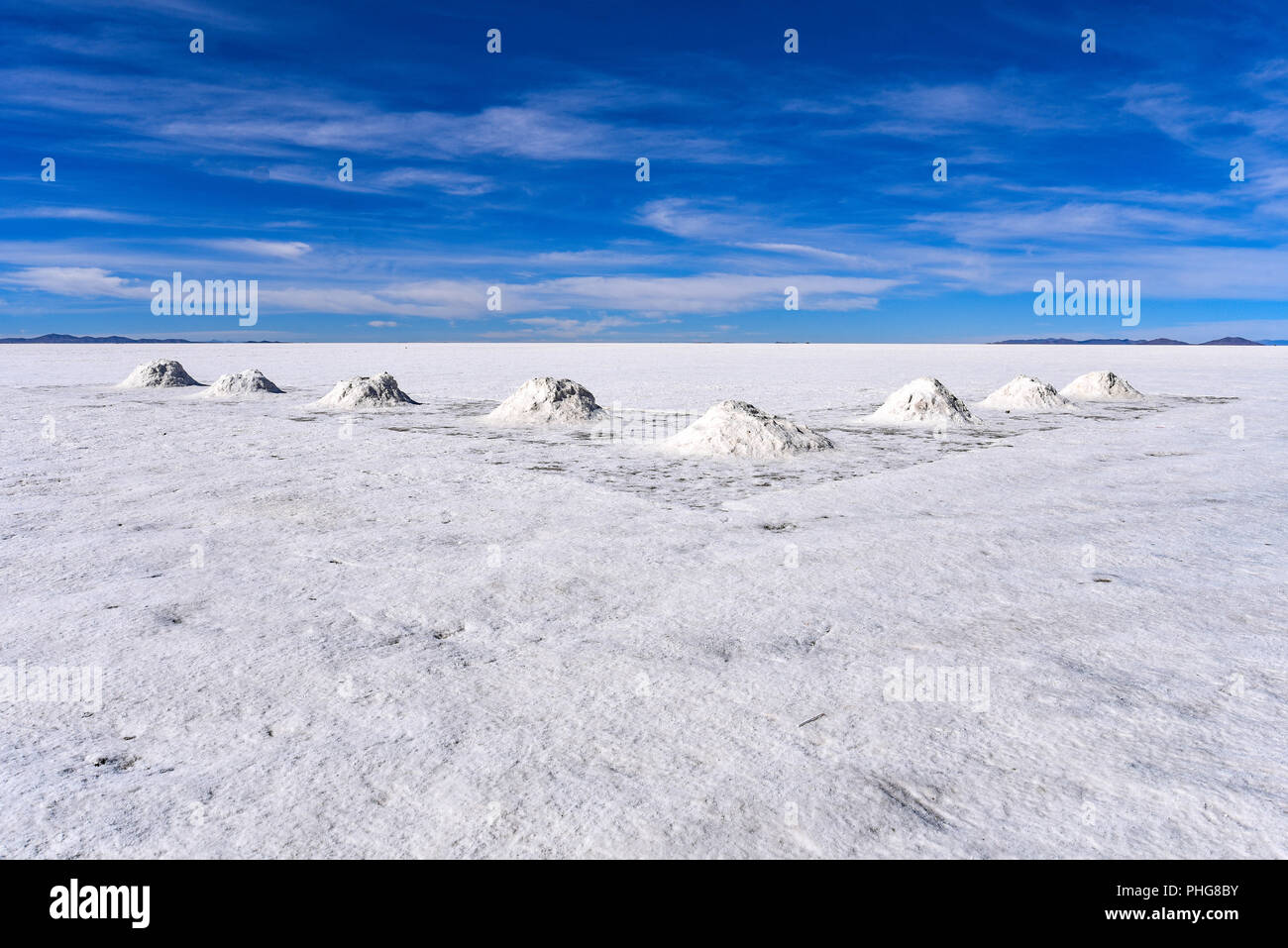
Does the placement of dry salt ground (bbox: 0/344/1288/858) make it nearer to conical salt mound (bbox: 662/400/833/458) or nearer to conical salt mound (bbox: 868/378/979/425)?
conical salt mound (bbox: 662/400/833/458)

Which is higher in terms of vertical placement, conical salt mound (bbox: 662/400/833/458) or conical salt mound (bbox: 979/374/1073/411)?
conical salt mound (bbox: 979/374/1073/411)

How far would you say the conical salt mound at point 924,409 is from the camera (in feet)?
40.7

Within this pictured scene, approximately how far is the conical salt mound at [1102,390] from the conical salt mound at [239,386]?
728 inches

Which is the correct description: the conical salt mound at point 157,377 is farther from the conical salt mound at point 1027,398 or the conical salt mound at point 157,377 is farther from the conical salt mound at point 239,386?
the conical salt mound at point 1027,398

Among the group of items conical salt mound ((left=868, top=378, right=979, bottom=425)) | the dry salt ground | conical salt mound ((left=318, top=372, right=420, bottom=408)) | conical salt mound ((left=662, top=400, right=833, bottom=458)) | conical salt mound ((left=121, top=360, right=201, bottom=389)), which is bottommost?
the dry salt ground

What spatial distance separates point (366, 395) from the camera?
577 inches

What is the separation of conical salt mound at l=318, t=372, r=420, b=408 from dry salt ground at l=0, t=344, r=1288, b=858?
24.2 ft

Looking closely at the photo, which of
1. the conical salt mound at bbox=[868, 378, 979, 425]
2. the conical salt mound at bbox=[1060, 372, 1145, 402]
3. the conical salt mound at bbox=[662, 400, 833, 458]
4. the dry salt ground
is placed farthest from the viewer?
the conical salt mound at bbox=[1060, 372, 1145, 402]

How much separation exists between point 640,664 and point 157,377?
66.7ft

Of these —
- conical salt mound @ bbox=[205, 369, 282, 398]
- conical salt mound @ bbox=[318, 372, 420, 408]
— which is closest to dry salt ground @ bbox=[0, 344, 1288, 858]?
conical salt mound @ bbox=[318, 372, 420, 408]

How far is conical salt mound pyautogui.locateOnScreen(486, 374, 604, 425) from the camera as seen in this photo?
40.3 feet

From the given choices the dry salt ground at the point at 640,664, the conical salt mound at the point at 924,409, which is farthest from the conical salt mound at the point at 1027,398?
the dry salt ground at the point at 640,664
